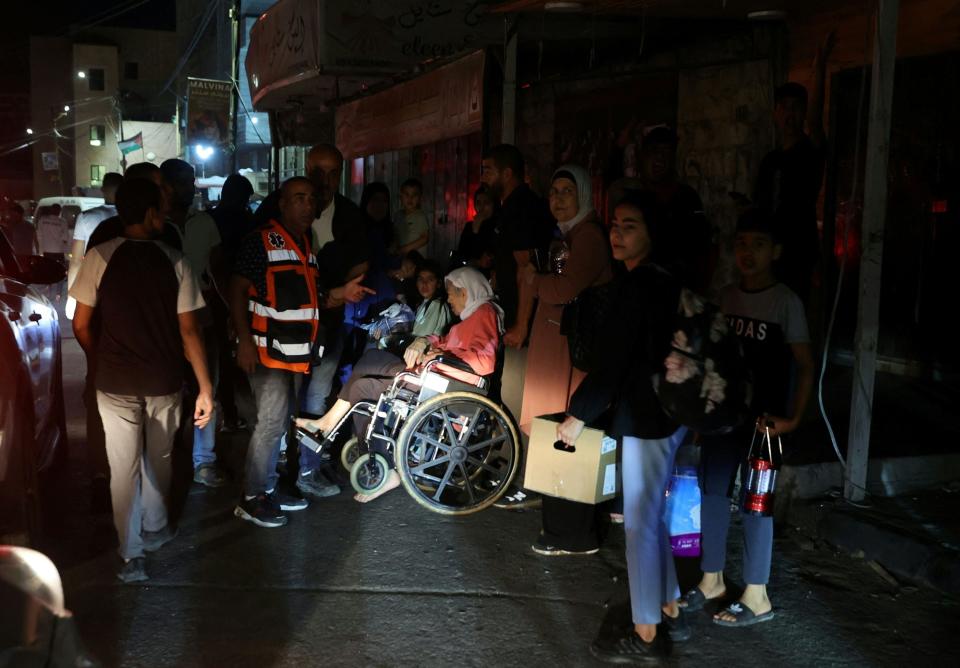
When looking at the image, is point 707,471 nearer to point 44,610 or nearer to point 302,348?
point 302,348

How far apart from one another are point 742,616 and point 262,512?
9.39 feet

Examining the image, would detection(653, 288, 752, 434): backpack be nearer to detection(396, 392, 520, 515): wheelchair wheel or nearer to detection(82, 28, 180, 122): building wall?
detection(396, 392, 520, 515): wheelchair wheel

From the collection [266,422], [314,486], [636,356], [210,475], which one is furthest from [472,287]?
[636,356]

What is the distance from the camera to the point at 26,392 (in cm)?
484

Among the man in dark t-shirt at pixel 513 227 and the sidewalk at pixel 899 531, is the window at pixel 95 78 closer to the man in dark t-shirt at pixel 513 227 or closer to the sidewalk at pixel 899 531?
the man in dark t-shirt at pixel 513 227

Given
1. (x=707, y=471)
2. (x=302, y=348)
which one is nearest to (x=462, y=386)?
(x=302, y=348)

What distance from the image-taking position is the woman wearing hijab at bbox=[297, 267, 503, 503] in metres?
5.93

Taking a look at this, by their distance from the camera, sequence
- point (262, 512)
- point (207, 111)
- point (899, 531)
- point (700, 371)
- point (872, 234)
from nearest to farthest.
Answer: point (700, 371), point (899, 531), point (872, 234), point (262, 512), point (207, 111)

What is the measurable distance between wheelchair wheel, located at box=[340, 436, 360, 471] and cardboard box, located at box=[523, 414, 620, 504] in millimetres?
1740

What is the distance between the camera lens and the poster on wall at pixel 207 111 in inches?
1136

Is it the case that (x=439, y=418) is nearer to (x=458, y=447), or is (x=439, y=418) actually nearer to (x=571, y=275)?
(x=458, y=447)

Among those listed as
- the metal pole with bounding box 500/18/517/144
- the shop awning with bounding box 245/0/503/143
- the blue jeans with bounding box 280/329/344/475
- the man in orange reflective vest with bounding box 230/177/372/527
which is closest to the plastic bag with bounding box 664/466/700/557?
the man in orange reflective vest with bounding box 230/177/372/527

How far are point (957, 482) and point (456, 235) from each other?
695 cm

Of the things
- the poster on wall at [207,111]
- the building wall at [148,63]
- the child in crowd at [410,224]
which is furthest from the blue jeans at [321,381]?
the building wall at [148,63]
